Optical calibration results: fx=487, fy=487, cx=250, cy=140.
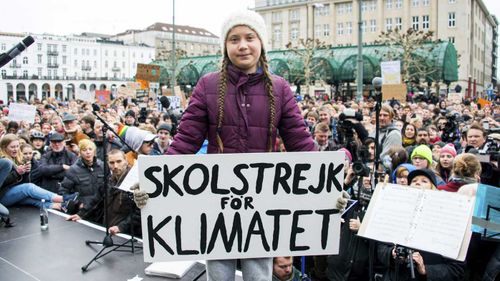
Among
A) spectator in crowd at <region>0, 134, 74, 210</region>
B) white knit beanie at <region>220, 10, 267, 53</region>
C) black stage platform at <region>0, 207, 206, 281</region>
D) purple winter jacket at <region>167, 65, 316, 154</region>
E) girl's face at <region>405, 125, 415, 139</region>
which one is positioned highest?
white knit beanie at <region>220, 10, 267, 53</region>

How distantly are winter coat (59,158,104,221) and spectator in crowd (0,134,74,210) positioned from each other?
0.17 meters

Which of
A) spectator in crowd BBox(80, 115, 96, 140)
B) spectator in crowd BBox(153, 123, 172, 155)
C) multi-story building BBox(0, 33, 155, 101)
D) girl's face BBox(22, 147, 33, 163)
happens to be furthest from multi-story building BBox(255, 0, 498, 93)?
girl's face BBox(22, 147, 33, 163)

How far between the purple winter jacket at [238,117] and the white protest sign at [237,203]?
0.12 meters

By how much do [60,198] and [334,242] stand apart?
17.4ft

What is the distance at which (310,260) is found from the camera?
5.32m

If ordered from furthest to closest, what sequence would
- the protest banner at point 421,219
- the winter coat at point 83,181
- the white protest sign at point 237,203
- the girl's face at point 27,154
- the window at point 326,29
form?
1. the window at point 326,29
2. the girl's face at point 27,154
3. the winter coat at point 83,181
4. the protest banner at point 421,219
5. the white protest sign at point 237,203

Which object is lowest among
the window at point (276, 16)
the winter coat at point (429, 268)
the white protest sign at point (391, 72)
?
the winter coat at point (429, 268)

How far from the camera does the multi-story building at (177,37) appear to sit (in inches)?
5143

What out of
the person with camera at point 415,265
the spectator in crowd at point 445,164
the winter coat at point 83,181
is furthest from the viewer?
the winter coat at point 83,181

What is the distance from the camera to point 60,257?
511 cm

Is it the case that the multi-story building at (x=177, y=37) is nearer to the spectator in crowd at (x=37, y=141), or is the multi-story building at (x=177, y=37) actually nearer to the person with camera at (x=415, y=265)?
the spectator in crowd at (x=37, y=141)

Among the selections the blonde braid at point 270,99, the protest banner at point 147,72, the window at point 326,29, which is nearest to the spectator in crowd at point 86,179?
the blonde braid at point 270,99

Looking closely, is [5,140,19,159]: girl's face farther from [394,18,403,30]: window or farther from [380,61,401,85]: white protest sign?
[394,18,403,30]: window

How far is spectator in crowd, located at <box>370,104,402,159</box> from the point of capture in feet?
24.0
